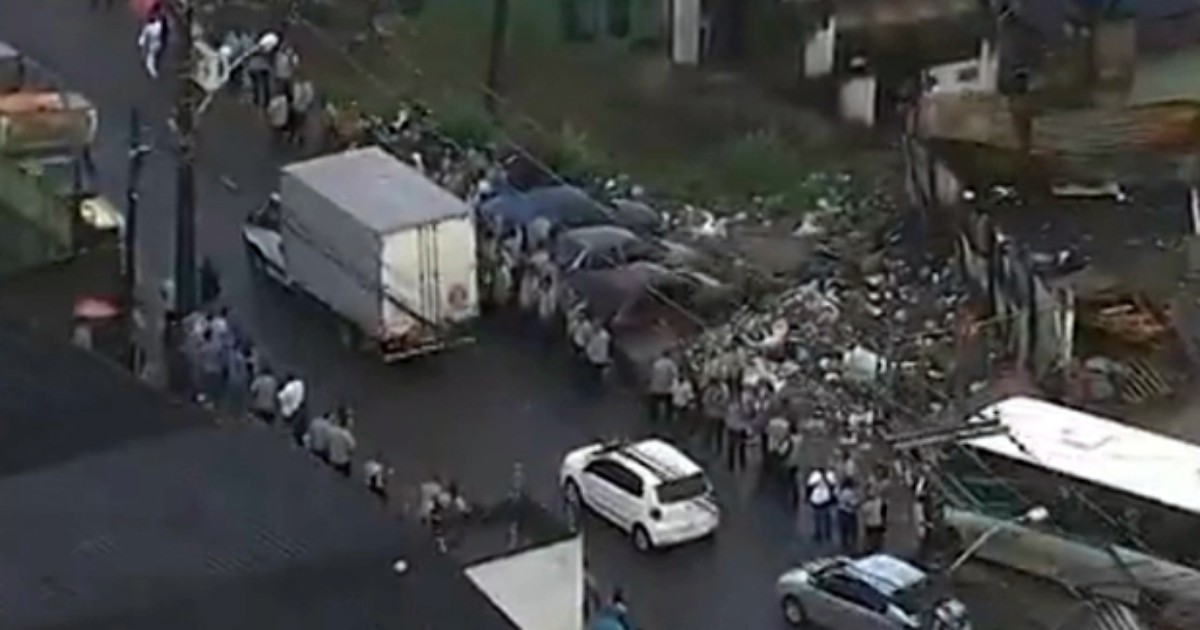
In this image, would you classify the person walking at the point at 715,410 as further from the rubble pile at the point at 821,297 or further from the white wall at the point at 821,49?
the white wall at the point at 821,49

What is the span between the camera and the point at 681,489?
600 inches

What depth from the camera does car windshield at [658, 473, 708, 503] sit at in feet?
49.9

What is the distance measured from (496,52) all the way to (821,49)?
7.49ft

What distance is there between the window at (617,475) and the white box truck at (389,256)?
2276 millimetres

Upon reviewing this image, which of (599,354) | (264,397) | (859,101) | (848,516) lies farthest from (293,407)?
(859,101)

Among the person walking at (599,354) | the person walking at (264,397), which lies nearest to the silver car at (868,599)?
the person walking at (599,354)

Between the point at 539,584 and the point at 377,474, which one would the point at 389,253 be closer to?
the point at 377,474

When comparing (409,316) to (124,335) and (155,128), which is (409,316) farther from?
(155,128)

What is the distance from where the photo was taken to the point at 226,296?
18.3 metres

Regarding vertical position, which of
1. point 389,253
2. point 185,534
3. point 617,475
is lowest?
point 617,475

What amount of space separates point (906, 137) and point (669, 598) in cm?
633

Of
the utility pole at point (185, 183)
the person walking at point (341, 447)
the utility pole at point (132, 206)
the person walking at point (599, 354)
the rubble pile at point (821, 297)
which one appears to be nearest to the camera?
the person walking at point (341, 447)

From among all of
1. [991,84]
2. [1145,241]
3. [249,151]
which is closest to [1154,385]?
[1145,241]

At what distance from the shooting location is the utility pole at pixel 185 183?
17.8m
